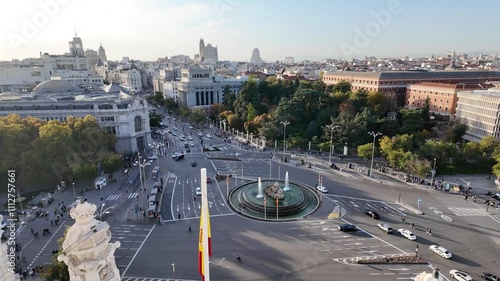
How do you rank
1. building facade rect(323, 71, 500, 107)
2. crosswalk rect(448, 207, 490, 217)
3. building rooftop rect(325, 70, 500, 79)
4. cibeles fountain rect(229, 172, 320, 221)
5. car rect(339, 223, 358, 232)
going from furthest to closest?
building rooftop rect(325, 70, 500, 79) → building facade rect(323, 71, 500, 107) → cibeles fountain rect(229, 172, 320, 221) → crosswalk rect(448, 207, 490, 217) → car rect(339, 223, 358, 232)

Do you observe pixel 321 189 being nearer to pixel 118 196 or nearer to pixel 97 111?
pixel 118 196

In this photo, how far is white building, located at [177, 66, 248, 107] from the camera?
93.6 metres

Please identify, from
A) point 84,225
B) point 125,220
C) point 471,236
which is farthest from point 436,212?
point 84,225

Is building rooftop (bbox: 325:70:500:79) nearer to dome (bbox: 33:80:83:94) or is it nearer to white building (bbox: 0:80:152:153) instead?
white building (bbox: 0:80:152:153)

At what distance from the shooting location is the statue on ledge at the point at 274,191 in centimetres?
3555

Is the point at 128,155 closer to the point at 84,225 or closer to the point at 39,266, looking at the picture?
the point at 39,266

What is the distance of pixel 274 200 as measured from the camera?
1399 inches

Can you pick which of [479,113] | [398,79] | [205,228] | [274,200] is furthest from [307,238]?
[398,79]

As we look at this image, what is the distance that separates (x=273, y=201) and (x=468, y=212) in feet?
65.1

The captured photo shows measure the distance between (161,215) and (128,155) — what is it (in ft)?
80.4

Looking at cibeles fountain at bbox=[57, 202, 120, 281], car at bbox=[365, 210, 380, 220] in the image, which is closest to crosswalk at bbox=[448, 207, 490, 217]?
car at bbox=[365, 210, 380, 220]

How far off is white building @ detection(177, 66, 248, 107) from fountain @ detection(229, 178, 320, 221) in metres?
58.6

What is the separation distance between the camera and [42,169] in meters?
38.8

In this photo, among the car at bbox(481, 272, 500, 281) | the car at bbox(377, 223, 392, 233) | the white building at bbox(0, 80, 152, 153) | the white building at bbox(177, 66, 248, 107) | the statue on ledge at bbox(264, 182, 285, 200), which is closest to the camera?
the car at bbox(481, 272, 500, 281)
